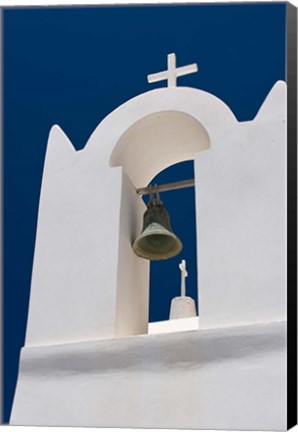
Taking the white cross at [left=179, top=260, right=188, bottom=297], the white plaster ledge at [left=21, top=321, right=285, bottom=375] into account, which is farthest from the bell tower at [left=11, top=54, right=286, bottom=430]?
the white cross at [left=179, top=260, right=188, bottom=297]

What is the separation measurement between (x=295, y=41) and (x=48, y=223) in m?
2.04

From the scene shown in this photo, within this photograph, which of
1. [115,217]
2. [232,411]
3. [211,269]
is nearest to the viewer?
[232,411]

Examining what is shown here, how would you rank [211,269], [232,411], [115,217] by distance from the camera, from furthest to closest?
[115,217]
[211,269]
[232,411]

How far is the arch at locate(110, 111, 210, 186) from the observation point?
25.0 ft

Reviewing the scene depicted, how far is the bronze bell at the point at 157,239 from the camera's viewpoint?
7434mm

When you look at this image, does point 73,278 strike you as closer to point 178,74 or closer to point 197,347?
point 197,347

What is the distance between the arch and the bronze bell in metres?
0.43

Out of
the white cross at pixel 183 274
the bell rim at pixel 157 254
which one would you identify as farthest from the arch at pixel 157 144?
the white cross at pixel 183 274

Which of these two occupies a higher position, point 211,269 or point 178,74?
point 178,74

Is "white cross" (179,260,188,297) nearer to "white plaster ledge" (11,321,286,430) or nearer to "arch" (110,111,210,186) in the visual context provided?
"arch" (110,111,210,186)

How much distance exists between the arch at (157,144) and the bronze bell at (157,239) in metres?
0.43

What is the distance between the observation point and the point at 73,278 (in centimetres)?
727

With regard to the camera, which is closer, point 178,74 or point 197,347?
point 197,347

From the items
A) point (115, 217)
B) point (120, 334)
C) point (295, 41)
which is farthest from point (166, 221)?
point (295, 41)
